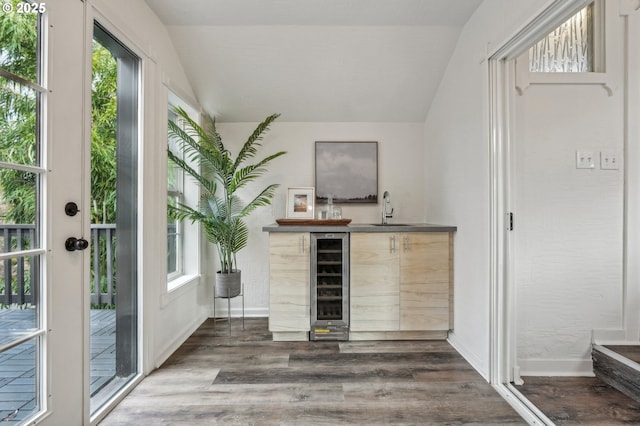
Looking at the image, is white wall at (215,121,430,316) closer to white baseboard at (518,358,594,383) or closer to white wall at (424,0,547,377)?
white wall at (424,0,547,377)

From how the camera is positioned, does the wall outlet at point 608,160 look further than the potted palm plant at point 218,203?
No

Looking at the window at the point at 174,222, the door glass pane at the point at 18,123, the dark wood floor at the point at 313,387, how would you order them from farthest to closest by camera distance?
1. the window at the point at 174,222
2. the dark wood floor at the point at 313,387
3. the door glass pane at the point at 18,123

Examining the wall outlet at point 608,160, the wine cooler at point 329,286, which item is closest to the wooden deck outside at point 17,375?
the wine cooler at point 329,286

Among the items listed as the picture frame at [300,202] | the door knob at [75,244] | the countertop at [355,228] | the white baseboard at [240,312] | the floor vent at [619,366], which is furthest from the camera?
the white baseboard at [240,312]

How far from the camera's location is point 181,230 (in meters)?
2.98

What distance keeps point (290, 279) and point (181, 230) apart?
1.16 m

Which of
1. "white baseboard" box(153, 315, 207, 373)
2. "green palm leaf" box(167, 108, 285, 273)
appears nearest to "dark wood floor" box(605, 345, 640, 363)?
"green palm leaf" box(167, 108, 285, 273)

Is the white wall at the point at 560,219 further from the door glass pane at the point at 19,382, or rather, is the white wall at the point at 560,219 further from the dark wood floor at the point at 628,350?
the door glass pane at the point at 19,382

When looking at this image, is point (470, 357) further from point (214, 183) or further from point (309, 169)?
point (214, 183)

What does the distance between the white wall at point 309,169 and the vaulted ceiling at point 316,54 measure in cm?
12

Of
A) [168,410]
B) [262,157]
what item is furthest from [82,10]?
[168,410]

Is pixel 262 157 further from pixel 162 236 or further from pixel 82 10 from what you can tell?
pixel 82 10

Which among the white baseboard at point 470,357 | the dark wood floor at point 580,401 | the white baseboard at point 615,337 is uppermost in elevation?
the white baseboard at point 615,337

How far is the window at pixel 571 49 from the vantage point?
2137 mm
